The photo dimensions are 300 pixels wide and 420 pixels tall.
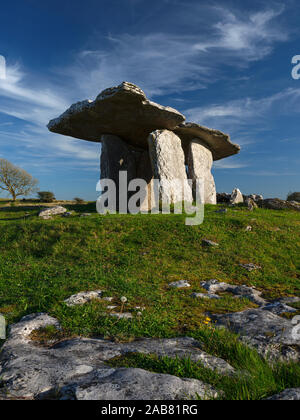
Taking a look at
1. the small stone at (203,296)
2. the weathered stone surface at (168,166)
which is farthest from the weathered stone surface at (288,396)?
the weathered stone surface at (168,166)

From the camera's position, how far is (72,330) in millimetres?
4508

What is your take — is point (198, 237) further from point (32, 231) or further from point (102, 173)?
point (102, 173)

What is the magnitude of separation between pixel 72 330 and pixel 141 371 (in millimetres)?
2097

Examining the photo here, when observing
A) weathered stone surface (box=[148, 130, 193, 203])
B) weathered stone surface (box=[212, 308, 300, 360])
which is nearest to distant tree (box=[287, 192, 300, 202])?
weathered stone surface (box=[148, 130, 193, 203])

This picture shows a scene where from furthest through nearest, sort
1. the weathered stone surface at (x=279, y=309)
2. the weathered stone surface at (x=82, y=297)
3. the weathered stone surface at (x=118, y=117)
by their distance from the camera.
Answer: the weathered stone surface at (x=118, y=117) → the weathered stone surface at (x=82, y=297) → the weathered stone surface at (x=279, y=309)

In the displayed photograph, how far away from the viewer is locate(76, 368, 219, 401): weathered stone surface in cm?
241

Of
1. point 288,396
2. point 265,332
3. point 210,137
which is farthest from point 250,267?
point 210,137

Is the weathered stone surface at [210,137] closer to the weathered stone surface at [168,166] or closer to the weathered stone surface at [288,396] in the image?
the weathered stone surface at [168,166]

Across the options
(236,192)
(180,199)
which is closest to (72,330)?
(180,199)

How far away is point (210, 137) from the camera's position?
75.0 feet

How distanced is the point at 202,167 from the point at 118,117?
8199 millimetres

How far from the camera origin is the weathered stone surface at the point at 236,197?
73.1ft

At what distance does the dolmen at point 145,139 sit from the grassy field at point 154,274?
25.0 feet

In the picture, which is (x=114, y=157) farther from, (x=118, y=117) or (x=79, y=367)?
(x=79, y=367)
